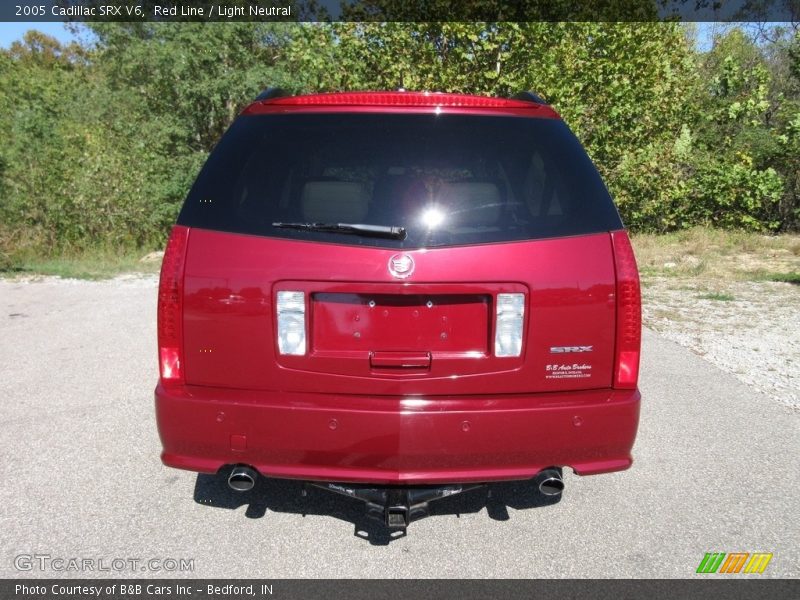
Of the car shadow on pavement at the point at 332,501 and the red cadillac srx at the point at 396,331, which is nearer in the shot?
the red cadillac srx at the point at 396,331

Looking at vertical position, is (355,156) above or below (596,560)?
above

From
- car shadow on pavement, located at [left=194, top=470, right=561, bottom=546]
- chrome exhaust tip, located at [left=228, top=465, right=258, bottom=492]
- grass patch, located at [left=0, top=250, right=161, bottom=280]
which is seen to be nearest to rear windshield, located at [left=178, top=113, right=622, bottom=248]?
chrome exhaust tip, located at [left=228, top=465, right=258, bottom=492]

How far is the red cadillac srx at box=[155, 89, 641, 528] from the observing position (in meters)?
2.56

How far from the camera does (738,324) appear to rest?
300 inches

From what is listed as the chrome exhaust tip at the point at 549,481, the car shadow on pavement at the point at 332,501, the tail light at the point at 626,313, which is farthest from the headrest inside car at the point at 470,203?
the car shadow on pavement at the point at 332,501

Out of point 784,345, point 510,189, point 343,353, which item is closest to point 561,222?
point 510,189

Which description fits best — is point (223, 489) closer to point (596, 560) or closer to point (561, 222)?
point (596, 560)

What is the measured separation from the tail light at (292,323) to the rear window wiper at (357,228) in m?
0.26

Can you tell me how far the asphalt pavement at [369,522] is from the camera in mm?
2891

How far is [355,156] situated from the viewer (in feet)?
9.17

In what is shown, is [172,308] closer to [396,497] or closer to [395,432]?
[395,432]

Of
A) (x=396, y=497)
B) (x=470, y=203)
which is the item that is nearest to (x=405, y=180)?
(x=470, y=203)

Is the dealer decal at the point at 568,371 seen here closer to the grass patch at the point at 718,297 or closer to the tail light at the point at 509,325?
the tail light at the point at 509,325

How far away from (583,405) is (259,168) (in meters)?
1.58
